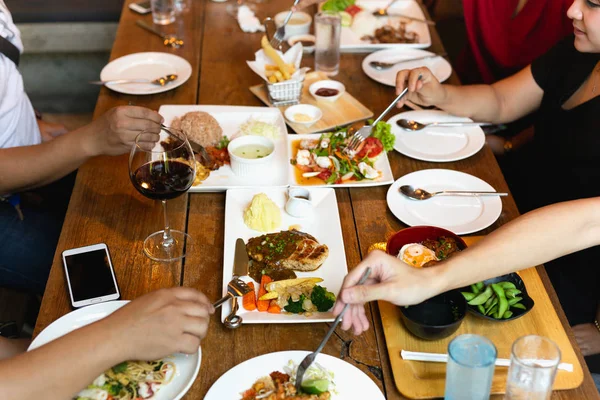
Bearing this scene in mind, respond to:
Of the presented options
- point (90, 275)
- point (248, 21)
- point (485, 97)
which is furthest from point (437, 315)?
point (248, 21)

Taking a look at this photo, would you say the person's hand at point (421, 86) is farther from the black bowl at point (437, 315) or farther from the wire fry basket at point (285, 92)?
the black bowl at point (437, 315)

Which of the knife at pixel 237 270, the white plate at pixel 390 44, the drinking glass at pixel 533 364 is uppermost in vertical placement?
the drinking glass at pixel 533 364

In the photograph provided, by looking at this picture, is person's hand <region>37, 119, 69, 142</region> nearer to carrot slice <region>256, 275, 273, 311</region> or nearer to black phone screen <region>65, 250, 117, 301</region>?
black phone screen <region>65, 250, 117, 301</region>

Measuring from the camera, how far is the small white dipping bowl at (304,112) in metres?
2.08

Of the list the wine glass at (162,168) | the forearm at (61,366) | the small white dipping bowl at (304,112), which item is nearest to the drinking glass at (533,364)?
the forearm at (61,366)

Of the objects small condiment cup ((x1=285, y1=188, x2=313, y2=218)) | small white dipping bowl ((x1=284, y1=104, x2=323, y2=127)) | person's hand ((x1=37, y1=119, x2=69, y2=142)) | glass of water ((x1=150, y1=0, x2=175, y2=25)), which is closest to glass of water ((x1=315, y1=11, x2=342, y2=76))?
small white dipping bowl ((x1=284, y1=104, x2=323, y2=127))

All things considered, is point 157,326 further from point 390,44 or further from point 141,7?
point 141,7

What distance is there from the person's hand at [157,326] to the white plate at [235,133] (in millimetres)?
617

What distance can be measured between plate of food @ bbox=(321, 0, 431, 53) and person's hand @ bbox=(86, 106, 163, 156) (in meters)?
1.14

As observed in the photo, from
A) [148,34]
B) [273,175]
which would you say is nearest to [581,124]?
[273,175]

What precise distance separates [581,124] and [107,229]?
1.47 metres

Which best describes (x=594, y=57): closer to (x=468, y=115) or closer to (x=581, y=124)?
(x=581, y=124)

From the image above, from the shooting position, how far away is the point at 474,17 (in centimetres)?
303

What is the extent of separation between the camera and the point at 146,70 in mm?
2400
